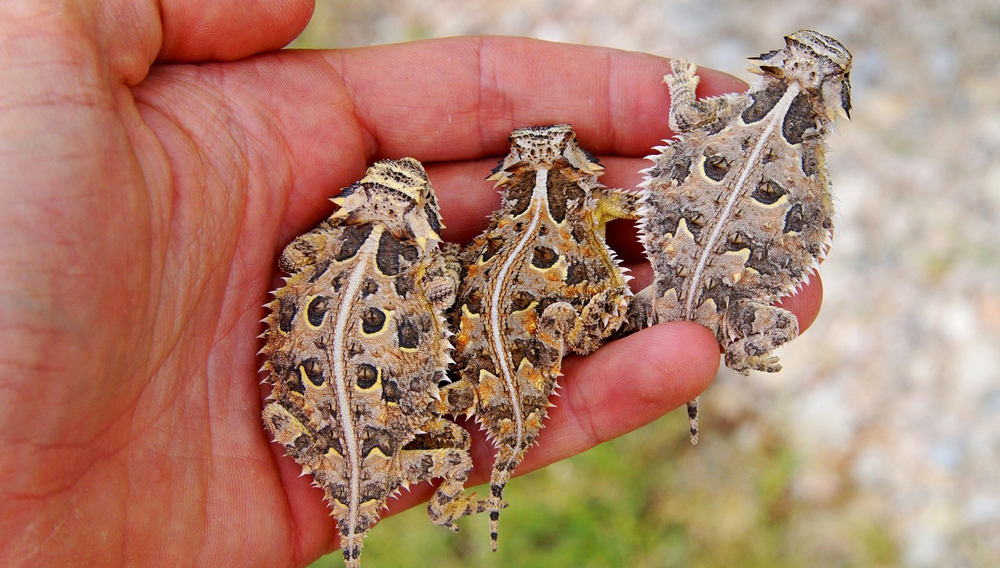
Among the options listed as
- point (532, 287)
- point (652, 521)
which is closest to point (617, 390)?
point (532, 287)

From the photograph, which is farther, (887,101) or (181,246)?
(887,101)

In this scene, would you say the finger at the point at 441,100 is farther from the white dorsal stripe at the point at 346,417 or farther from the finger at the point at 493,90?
the white dorsal stripe at the point at 346,417

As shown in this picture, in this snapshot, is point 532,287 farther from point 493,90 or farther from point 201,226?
point 201,226

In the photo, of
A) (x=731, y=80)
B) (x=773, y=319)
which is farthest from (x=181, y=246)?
(x=731, y=80)

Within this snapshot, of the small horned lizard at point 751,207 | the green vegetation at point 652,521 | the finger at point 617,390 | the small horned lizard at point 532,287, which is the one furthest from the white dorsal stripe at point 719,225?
the green vegetation at point 652,521

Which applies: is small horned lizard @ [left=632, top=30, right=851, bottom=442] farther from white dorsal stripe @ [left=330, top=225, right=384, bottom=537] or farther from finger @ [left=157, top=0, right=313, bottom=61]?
finger @ [left=157, top=0, right=313, bottom=61]

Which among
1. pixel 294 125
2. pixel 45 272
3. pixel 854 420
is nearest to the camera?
pixel 45 272

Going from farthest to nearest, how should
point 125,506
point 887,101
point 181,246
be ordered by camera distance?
point 887,101 < point 181,246 < point 125,506

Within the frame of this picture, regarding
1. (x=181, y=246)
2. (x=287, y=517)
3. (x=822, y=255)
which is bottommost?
(x=287, y=517)

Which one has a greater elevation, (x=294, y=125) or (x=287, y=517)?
(x=294, y=125)

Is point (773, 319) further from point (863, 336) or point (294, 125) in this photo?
point (294, 125)
